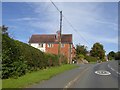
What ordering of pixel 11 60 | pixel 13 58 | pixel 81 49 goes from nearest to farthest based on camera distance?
pixel 11 60 → pixel 13 58 → pixel 81 49

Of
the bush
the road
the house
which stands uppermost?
the house

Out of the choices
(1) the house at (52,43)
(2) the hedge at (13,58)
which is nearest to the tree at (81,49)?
(1) the house at (52,43)

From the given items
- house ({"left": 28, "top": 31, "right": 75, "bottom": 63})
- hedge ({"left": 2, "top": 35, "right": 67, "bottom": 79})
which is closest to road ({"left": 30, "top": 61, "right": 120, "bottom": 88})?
hedge ({"left": 2, "top": 35, "right": 67, "bottom": 79})

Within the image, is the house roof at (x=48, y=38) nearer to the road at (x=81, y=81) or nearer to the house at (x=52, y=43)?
the house at (x=52, y=43)

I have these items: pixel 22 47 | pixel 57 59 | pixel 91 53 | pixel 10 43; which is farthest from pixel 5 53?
pixel 91 53

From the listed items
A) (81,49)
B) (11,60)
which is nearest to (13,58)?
(11,60)

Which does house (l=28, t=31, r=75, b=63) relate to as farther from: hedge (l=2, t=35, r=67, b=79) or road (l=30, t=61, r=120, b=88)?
road (l=30, t=61, r=120, b=88)

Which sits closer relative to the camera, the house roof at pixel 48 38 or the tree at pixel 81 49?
the house roof at pixel 48 38

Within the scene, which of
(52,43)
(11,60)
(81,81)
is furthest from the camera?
(52,43)

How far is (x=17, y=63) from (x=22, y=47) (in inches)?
166

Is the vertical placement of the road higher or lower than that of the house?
lower

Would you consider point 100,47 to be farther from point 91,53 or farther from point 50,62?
point 50,62

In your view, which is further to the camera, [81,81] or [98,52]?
[98,52]

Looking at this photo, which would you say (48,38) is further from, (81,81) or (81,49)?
(81,81)
